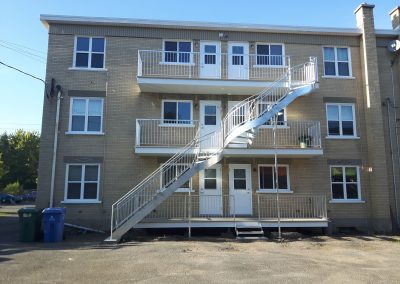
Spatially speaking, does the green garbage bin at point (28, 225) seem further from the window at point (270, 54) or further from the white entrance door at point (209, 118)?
the window at point (270, 54)

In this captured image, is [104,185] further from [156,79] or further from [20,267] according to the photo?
[20,267]

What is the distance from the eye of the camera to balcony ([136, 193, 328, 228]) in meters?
16.0

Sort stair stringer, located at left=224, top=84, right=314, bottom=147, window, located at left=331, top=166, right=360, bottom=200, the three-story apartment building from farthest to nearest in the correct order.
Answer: window, located at left=331, top=166, right=360, bottom=200 → the three-story apartment building → stair stringer, located at left=224, top=84, right=314, bottom=147

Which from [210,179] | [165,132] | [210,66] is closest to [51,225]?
[165,132]

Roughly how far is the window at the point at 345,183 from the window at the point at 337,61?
4.82m

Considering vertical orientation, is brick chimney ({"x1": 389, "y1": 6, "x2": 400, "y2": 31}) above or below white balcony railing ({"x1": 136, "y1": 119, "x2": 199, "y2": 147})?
above

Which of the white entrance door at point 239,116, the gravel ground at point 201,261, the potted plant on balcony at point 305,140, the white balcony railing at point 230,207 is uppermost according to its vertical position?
the white entrance door at point 239,116

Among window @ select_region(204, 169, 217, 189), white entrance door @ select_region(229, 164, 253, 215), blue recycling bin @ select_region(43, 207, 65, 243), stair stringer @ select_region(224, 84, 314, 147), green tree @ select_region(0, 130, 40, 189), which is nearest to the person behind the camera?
blue recycling bin @ select_region(43, 207, 65, 243)

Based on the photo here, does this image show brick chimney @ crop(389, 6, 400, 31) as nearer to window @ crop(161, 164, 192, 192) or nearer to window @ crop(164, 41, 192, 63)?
window @ crop(164, 41, 192, 63)

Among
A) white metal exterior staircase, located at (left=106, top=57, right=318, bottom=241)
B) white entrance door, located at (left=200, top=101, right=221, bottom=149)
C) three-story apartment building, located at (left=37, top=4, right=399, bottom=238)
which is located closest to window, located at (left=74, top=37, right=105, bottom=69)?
three-story apartment building, located at (left=37, top=4, right=399, bottom=238)

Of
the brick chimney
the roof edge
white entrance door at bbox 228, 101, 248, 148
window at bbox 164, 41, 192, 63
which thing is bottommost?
white entrance door at bbox 228, 101, 248, 148

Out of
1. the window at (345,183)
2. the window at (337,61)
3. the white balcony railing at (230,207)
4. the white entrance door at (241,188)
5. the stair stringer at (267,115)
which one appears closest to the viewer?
the stair stringer at (267,115)

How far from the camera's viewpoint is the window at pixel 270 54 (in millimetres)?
18547

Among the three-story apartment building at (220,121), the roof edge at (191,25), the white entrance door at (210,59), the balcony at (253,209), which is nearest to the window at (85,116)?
the three-story apartment building at (220,121)
